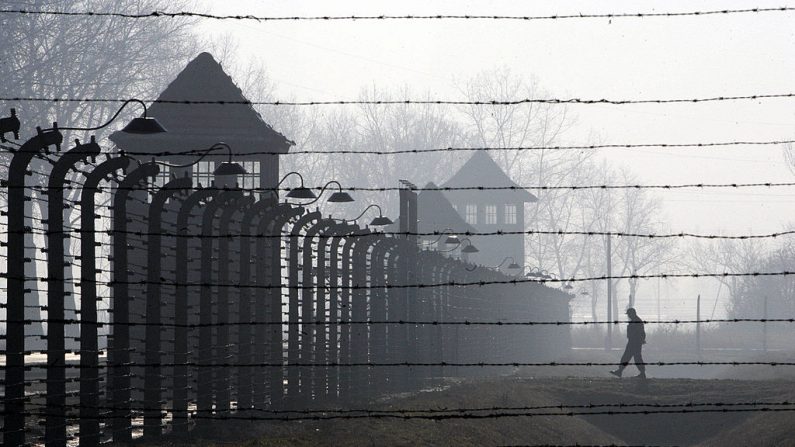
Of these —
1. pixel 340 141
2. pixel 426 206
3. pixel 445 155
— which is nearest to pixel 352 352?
pixel 426 206

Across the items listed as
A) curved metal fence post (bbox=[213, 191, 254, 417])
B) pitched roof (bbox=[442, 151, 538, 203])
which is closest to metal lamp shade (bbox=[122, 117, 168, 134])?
curved metal fence post (bbox=[213, 191, 254, 417])

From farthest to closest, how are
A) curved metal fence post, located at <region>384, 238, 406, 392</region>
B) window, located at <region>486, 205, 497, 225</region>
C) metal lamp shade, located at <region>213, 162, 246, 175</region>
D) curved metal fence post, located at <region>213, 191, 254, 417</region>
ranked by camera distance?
1. window, located at <region>486, 205, 497, 225</region>
2. curved metal fence post, located at <region>384, 238, 406, 392</region>
3. metal lamp shade, located at <region>213, 162, 246, 175</region>
4. curved metal fence post, located at <region>213, 191, 254, 417</region>

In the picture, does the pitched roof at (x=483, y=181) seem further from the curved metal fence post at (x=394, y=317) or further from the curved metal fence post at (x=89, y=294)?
the curved metal fence post at (x=89, y=294)

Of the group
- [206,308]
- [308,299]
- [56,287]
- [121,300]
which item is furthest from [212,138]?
[56,287]

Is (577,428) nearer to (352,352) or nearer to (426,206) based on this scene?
(352,352)

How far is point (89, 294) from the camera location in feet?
36.4

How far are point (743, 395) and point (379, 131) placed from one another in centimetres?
6015

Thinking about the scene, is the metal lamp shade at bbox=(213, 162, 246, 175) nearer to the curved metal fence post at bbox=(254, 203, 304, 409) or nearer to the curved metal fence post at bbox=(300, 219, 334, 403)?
the curved metal fence post at bbox=(254, 203, 304, 409)

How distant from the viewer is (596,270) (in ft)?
370

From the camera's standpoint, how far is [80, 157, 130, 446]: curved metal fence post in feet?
35.3

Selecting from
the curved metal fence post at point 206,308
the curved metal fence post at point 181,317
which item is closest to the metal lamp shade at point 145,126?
the curved metal fence post at point 181,317

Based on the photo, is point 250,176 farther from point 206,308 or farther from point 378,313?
point 206,308

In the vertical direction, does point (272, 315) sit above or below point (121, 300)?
below

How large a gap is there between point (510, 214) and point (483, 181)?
271 centimetres
